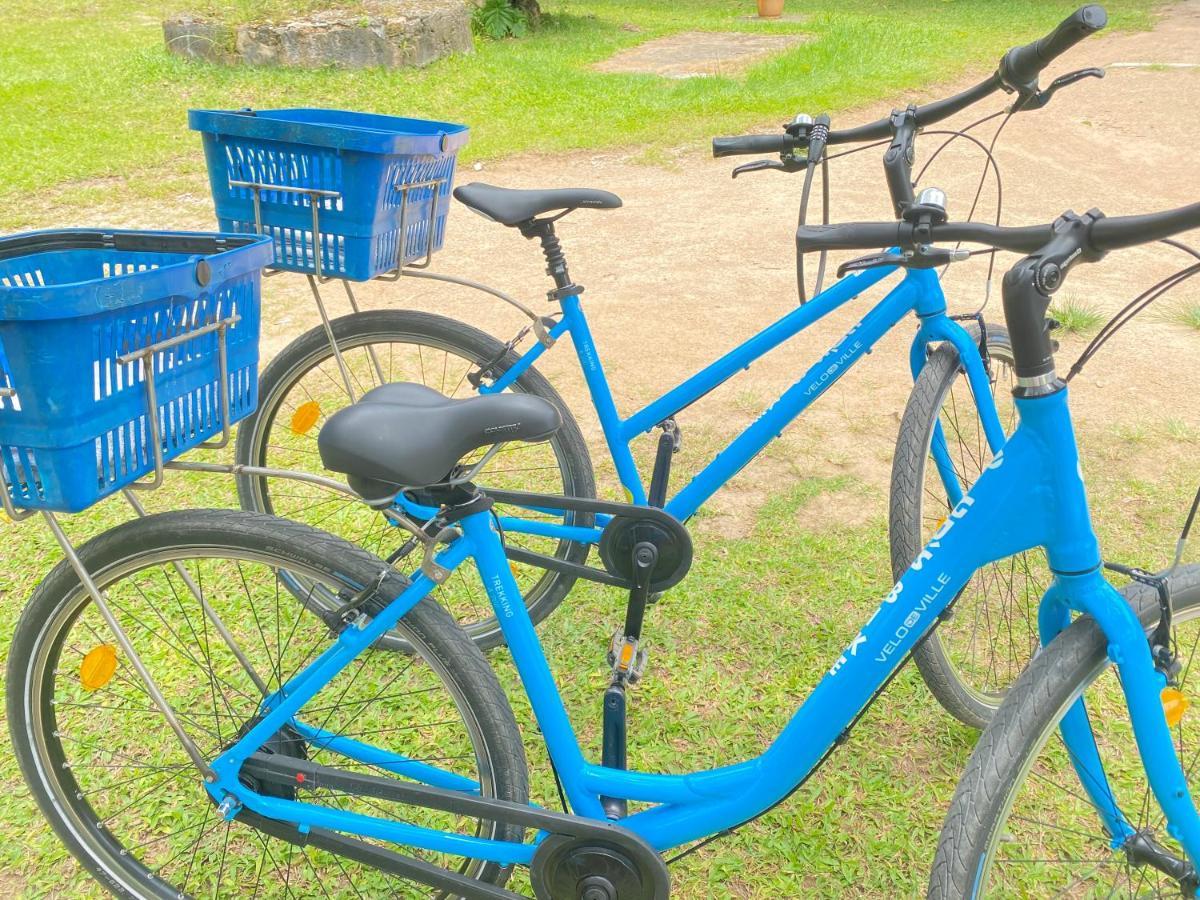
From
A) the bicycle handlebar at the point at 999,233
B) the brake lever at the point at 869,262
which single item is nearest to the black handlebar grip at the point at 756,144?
the brake lever at the point at 869,262

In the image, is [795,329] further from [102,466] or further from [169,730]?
[169,730]

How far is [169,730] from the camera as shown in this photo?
94.4 inches

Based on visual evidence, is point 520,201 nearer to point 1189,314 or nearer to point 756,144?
point 756,144

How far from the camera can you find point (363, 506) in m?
3.30

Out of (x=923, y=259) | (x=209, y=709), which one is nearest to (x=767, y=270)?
(x=209, y=709)

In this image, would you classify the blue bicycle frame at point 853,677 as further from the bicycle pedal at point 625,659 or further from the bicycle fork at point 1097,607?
the bicycle pedal at point 625,659

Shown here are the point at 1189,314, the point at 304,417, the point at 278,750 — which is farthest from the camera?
the point at 1189,314

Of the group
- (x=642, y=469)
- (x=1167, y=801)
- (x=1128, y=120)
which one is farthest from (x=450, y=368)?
(x=1128, y=120)

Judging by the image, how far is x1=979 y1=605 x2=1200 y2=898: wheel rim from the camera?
1.72m

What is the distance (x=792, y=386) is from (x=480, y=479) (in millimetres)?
1350

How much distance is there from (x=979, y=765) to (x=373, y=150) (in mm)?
1614

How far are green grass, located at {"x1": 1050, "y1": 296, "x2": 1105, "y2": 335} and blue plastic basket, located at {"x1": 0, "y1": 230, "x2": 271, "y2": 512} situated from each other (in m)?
3.78

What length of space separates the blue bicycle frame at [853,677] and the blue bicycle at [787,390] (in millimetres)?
339

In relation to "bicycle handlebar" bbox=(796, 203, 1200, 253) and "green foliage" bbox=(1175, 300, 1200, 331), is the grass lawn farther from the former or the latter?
"bicycle handlebar" bbox=(796, 203, 1200, 253)
